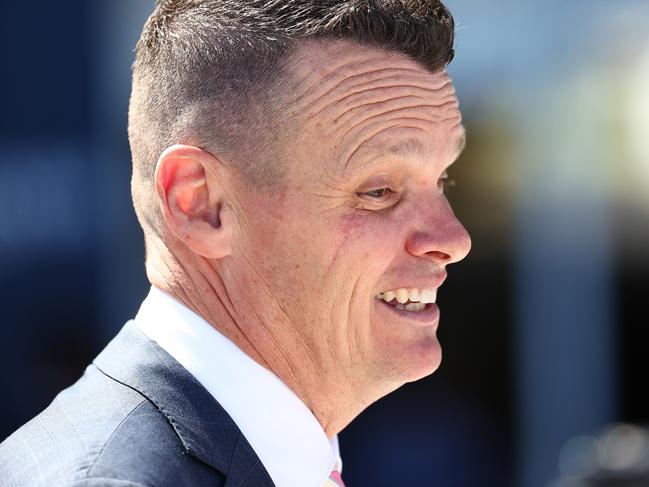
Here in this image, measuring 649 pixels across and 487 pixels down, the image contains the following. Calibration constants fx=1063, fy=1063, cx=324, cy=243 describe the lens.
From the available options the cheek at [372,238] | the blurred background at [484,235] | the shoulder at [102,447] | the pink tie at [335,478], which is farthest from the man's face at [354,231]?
the blurred background at [484,235]

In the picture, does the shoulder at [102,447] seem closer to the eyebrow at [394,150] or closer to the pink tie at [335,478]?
the pink tie at [335,478]

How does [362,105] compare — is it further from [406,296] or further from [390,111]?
[406,296]

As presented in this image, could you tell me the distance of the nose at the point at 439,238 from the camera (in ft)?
7.43

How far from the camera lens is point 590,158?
718 centimetres

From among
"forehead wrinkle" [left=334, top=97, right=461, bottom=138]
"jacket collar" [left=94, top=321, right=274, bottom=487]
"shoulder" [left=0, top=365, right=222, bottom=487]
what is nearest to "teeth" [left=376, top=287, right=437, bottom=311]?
"forehead wrinkle" [left=334, top=97, right=461, bottom=138]

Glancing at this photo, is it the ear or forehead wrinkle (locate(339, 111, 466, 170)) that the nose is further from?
the ear

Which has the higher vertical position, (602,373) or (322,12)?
(322,12)

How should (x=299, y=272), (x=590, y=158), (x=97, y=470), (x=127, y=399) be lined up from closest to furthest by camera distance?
(x=97, y=470), (x=127, y=399), (x=299, y=272), (x=590, y=158)

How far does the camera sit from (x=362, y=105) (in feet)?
7.48

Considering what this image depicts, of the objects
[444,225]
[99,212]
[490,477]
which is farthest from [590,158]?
[444,225]

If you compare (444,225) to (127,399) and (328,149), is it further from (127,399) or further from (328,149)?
(127,399)

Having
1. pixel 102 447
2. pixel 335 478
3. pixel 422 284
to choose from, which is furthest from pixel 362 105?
pixel 102 447

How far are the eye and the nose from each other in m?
0.10

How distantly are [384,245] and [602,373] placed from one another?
5.37 metres
